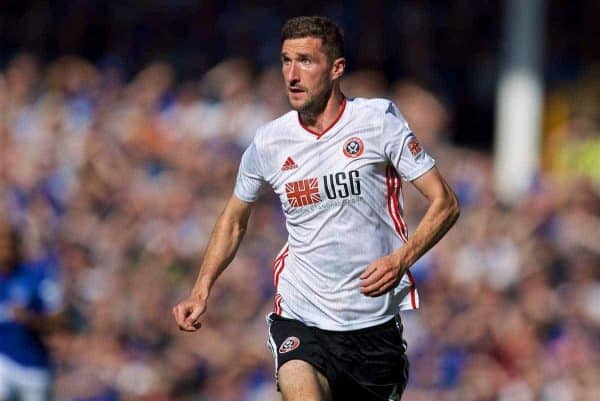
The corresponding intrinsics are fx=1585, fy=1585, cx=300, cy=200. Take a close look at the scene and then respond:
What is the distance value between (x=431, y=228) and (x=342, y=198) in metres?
0.49

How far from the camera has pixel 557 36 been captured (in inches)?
710

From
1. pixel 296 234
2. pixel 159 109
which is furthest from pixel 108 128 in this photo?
pixel 296 234

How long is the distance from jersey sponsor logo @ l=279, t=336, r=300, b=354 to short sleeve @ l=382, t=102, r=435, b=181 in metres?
0.94

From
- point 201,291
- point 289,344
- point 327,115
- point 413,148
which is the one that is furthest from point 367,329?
point 327,115

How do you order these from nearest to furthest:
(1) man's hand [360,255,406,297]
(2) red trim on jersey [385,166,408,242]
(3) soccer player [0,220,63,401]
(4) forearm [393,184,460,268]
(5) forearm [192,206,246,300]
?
(1) man's hand [360,255,406,297] < (4) forearm [393,184,460,268] < (2) red trim on jersey [385,166,408,242] < (5) forearm [192,206,246,300] < (3) soccer player [0,220,63,401]

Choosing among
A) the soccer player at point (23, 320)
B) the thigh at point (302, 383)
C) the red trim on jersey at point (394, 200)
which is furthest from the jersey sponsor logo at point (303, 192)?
the soccer player at point (23, 320)

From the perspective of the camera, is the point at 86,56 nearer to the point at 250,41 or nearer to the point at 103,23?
the point at 103,23

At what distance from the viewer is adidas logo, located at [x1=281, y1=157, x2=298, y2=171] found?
24.5 feet

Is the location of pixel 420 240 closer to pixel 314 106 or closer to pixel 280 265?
pixel 314 106

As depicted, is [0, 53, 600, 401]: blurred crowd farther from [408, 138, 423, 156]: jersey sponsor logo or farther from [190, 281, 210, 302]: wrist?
[408, 138, 423, 156]: jersey sponsor logo

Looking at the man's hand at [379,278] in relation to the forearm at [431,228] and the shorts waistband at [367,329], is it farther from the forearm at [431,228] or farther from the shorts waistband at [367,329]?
the shorts waistband at [367,329]

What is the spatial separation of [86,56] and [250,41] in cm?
193

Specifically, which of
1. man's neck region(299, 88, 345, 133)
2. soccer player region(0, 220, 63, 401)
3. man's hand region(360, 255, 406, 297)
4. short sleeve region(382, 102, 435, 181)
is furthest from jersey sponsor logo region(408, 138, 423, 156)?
soccer player region(0, 220, 63, 401)

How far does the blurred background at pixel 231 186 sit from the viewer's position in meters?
13.0
